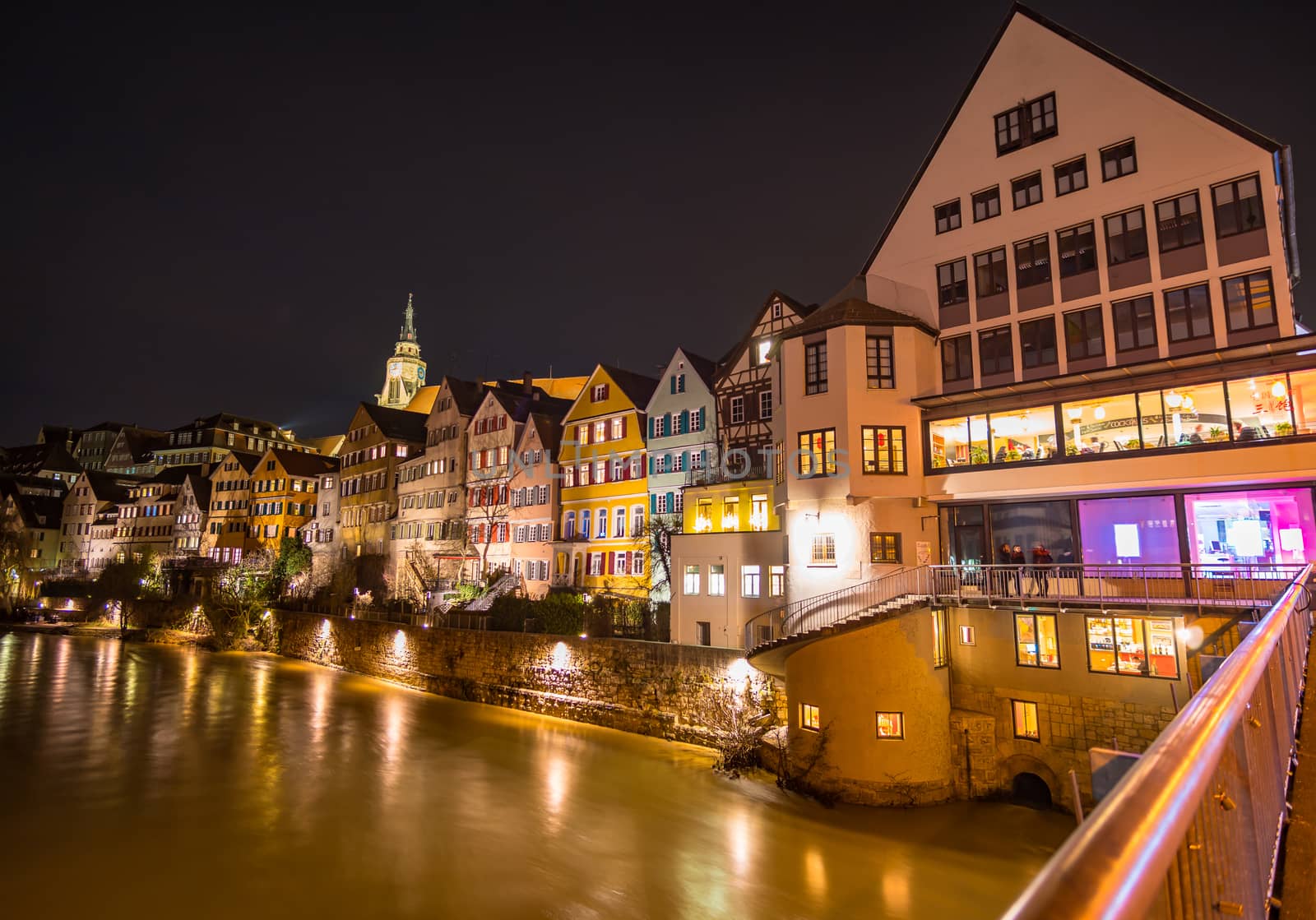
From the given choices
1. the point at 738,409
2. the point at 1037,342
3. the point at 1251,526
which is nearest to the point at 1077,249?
the point at 1037,342

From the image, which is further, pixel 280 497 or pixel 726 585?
pixel 280 497

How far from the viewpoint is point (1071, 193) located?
24641 millimetres

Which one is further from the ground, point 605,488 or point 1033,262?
point 1033,262

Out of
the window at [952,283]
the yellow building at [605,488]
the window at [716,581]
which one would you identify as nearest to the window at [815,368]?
the window at [952,283]

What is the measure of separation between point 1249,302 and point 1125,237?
399 centimetres

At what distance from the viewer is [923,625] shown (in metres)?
22.4

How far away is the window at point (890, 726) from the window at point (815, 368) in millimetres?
10916

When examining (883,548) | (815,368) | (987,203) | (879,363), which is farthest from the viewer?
(815,368)

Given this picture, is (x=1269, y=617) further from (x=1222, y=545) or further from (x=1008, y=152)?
(x=1008, y=152)

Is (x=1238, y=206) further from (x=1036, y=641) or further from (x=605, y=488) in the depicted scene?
(x=605, y=488)

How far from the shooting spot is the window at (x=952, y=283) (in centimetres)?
2692

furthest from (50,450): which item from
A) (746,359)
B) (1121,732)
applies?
(1121,732)

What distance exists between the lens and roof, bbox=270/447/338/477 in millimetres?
76062

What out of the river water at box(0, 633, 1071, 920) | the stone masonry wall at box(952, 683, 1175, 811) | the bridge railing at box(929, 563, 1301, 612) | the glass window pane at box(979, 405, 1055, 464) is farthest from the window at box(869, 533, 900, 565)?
the river water at box(0, 633, 1071, 920)
